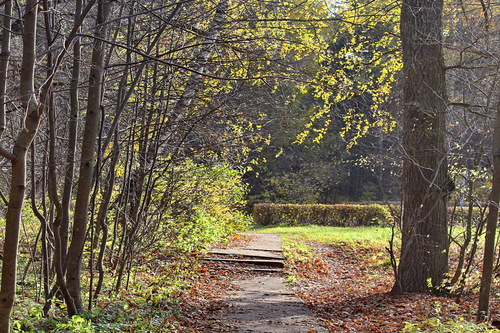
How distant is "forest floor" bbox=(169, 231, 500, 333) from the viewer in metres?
5.56

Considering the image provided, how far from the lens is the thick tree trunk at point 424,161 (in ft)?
23.5

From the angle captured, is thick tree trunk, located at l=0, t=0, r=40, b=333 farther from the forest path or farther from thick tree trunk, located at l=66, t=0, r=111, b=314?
the forest path

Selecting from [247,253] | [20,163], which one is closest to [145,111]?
[20,163]

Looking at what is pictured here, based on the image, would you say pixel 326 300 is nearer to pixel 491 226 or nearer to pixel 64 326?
pixel 491 226

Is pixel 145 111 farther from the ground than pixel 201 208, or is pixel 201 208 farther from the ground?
pixel 145 111

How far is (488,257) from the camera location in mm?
4801

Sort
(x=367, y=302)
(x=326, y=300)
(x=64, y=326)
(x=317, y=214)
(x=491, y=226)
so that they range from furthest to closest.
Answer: (x=317, y=214) → (x=326, y=300) → (x=367, y=302) → (x=491, y=226) → (x=64, y=326)

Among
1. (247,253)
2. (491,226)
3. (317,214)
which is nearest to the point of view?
(491,226)

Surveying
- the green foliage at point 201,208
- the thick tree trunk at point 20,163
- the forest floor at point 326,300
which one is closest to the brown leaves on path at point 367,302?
the forest floor at point 326,300

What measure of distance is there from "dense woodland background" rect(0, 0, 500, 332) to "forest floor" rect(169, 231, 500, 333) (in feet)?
3.48

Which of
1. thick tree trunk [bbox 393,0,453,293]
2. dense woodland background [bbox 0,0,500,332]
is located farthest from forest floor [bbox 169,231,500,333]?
dense woodland background [bbox 0,0,500,332]

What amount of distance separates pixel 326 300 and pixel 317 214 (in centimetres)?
1529

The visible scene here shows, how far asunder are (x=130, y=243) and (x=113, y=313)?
3.23ft

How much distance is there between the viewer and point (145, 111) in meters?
5.78
